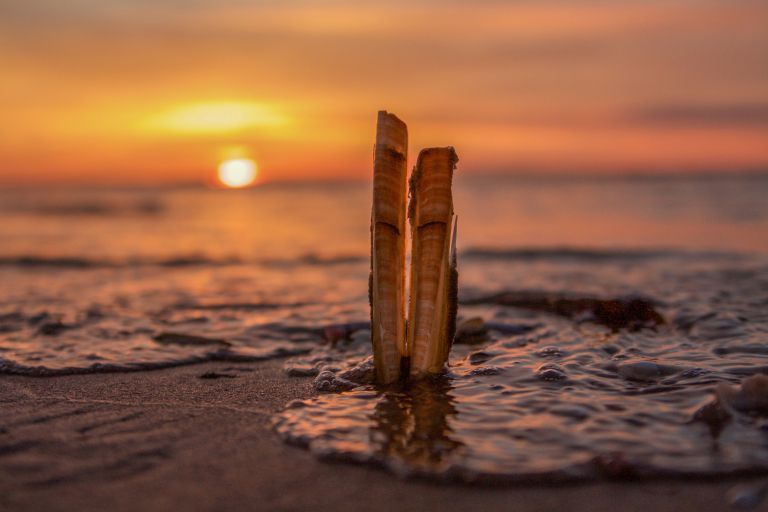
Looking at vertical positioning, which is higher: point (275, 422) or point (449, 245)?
point (449, 245)

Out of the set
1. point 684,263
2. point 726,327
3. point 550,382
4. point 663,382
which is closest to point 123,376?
point 550,382

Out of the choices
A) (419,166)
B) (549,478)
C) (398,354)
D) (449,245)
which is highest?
(419,166)

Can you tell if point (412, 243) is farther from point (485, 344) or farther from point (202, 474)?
point (485, 344)

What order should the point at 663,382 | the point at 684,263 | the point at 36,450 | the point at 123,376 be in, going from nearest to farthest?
the point at 36,450, the point at 663,382, the point at 123,376, the point at 684,263

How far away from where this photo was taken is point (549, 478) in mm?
3250

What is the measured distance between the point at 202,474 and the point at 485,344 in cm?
389

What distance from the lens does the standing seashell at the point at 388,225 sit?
4.36 m

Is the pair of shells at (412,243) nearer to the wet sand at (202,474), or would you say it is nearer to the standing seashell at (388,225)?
the standing seashell at (388,225)

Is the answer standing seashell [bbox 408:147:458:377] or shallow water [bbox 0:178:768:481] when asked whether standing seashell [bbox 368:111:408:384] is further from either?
shallow water [bbox 0:178:768:481]

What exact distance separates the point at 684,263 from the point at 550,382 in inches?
425

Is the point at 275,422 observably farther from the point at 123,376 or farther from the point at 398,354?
the point at 123,376

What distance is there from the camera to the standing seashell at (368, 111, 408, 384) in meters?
4.36

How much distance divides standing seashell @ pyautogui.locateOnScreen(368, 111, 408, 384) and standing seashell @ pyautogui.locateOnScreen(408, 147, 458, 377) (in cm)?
10

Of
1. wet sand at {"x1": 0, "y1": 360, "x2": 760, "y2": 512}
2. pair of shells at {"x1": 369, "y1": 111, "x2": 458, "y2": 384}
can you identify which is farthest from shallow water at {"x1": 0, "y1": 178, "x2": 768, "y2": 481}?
Result: pair of shells at {"x1": 369, "y1": 111, "x2": 458, "y2": 384}
